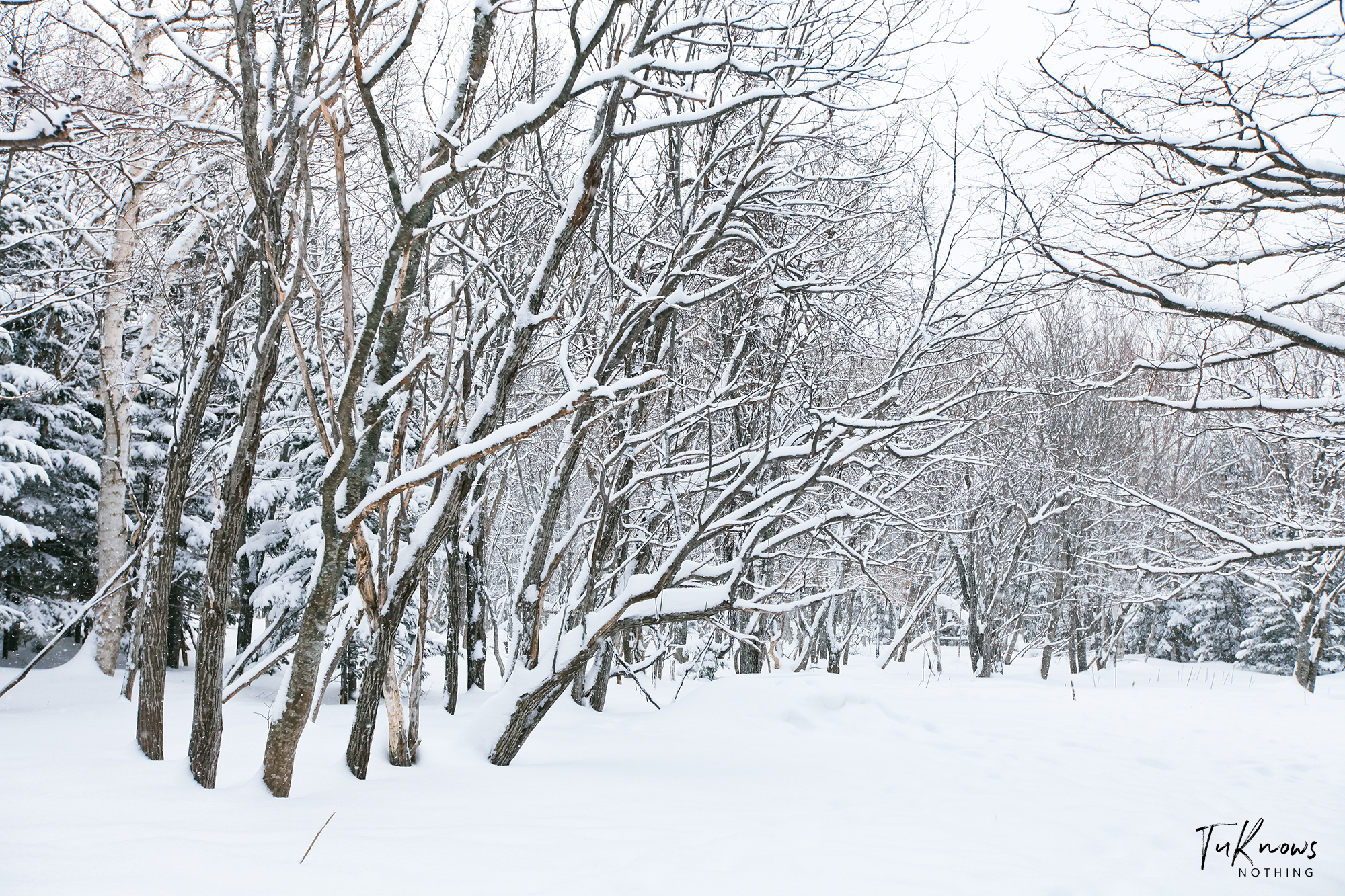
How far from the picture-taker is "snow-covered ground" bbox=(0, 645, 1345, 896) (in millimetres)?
2434

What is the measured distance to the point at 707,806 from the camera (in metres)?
3.68

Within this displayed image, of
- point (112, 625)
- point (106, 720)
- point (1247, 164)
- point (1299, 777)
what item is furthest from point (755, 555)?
point (112, 625)

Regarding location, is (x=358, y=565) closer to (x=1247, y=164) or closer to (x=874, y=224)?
(x=1247, y=164)

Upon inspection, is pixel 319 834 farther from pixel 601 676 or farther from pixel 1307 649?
pixel 1307 649

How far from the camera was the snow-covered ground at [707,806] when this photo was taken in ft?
7.98

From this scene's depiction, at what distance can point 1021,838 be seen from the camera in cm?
358

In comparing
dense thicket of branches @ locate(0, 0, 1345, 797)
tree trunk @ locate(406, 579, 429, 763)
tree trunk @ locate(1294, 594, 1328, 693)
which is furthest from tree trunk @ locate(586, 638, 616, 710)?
tree trunk @ locate(1294, 594, 1328, 693)

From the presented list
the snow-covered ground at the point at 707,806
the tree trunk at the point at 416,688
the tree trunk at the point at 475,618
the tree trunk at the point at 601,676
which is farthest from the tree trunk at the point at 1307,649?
the tree trunk at the point at 416,688

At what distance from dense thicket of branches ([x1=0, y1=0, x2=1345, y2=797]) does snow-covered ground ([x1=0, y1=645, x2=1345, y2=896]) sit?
19.4 inches

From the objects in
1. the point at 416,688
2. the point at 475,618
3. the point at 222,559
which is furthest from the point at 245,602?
the point at 222,559

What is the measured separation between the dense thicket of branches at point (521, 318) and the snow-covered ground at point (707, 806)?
49 cm

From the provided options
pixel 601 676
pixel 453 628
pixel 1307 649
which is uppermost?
pixel 453 628

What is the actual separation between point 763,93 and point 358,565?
9.87 ft

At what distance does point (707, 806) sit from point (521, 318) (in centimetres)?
285
